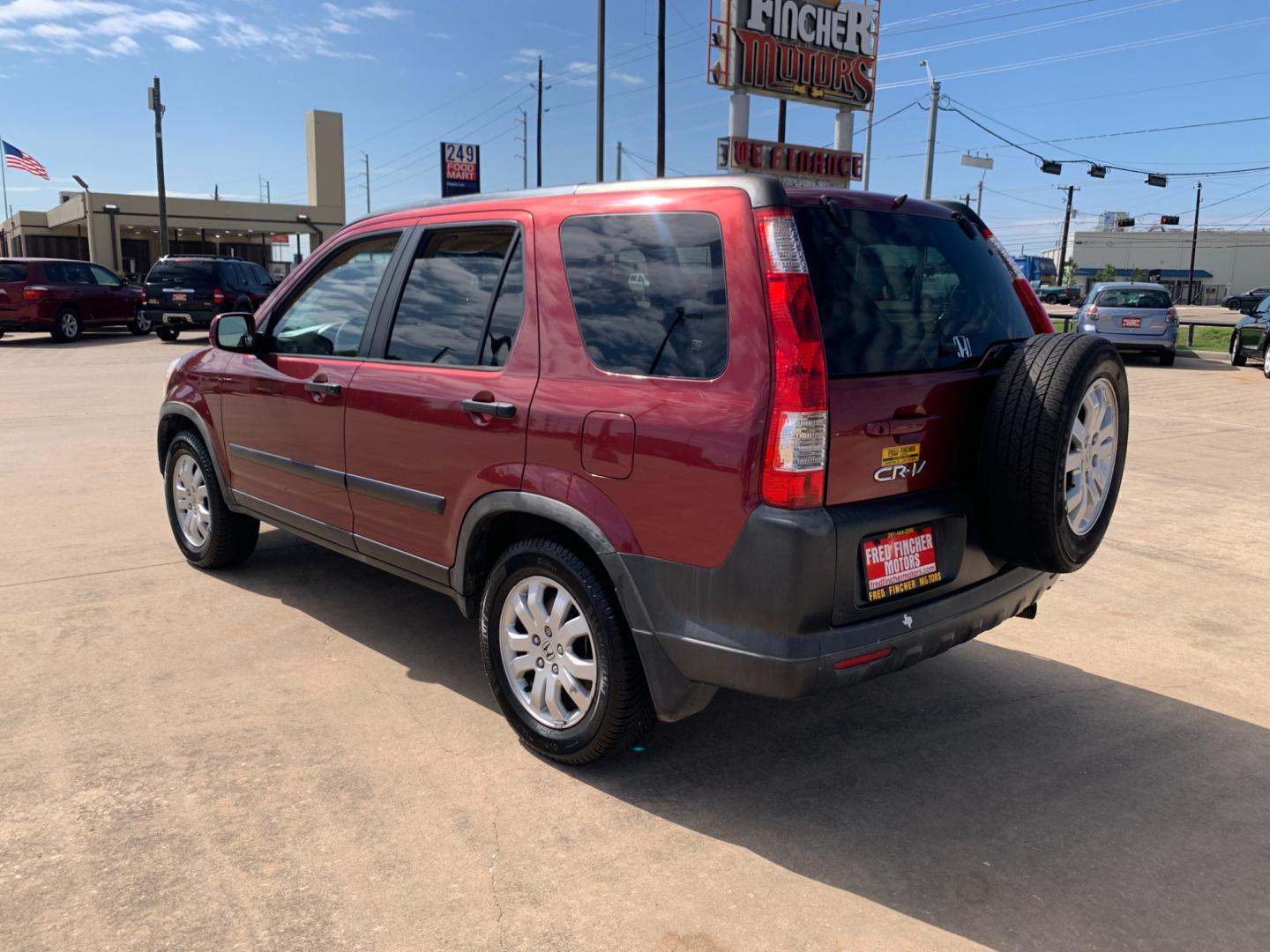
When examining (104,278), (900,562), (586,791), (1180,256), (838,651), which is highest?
(1180,256)

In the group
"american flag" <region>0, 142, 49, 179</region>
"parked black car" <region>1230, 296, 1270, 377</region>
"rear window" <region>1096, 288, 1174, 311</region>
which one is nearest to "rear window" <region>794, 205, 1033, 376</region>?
"rear window" <region>1096, 288, 1174, 311</region>

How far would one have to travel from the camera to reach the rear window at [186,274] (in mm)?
22094

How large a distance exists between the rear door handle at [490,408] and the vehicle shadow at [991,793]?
124 cm

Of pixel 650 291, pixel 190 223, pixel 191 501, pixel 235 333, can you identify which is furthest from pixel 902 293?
pixel 190 223

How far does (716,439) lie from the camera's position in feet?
9.44

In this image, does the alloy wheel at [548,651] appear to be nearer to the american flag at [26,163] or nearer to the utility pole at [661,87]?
the utility pole at [661,87]

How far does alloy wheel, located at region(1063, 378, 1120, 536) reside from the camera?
131 inches

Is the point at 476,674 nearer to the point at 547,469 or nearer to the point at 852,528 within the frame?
the point at 547,469

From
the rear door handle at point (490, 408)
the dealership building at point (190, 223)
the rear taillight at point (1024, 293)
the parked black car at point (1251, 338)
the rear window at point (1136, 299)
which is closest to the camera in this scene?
the rear door handle at point (490, 408)

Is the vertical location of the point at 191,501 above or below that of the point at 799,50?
below

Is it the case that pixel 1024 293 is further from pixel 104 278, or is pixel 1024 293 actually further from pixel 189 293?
pixel 104 278

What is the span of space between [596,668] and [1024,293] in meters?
2.27

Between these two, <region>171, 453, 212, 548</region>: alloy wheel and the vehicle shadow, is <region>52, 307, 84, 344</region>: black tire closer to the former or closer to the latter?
<region>171, 453, 212, 548</region>: alloy wheel

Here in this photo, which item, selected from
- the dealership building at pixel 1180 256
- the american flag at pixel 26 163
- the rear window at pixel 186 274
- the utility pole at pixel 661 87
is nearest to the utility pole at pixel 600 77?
the utility pole at pixel 661 87
